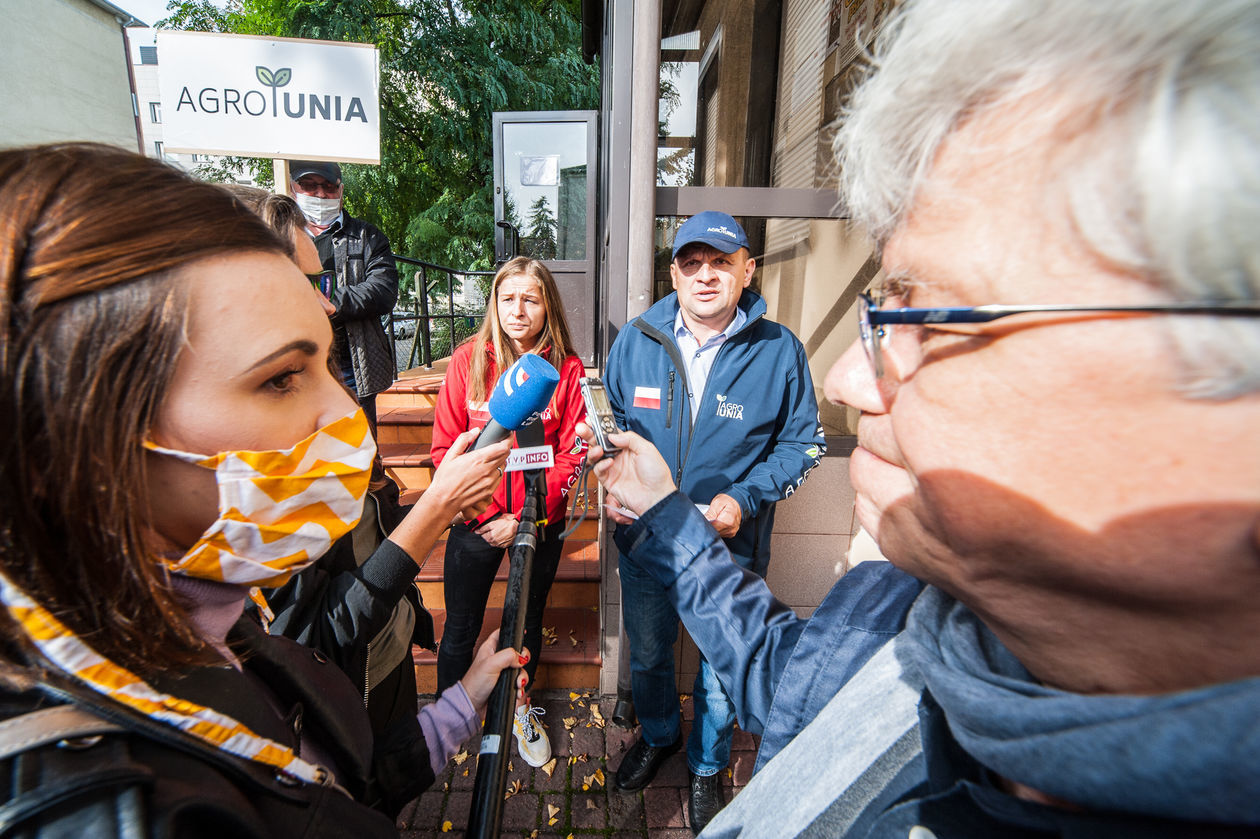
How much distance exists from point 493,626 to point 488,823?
8.02 feet

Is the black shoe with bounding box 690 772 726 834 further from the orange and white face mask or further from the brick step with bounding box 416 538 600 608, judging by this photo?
the orange and white face mask

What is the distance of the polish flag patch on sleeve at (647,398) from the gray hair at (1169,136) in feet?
5.73

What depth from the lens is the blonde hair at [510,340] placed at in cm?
259

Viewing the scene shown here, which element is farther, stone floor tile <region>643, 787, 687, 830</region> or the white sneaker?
the white sneaker

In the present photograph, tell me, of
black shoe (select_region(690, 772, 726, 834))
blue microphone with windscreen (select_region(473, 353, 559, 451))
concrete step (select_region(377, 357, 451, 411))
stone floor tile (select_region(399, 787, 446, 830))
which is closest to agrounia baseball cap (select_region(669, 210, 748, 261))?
blue microphone with windscreen (select_region(473, 353, 559, 451))

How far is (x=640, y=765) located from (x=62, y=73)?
22165mm

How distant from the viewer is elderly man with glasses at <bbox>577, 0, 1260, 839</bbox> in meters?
0.45

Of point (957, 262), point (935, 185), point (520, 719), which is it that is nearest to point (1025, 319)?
point (957, 262)

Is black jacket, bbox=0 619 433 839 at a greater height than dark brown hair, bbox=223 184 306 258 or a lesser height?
lesser

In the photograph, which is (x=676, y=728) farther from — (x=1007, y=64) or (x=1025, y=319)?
(x=1007, y=64)

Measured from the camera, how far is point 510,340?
8.93 feet

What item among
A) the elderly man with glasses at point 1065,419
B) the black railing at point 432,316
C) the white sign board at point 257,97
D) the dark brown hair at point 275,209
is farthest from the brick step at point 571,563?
the white sign board at point 257,97

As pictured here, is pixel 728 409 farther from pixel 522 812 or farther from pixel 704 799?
pixel 522 812

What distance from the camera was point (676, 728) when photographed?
2.52 metres
